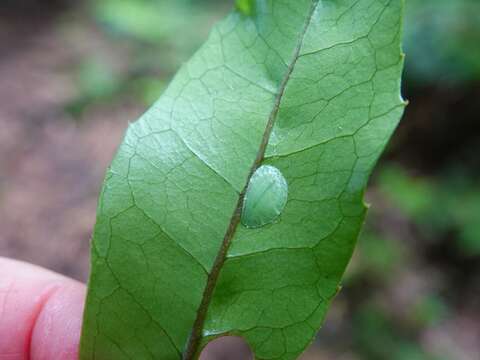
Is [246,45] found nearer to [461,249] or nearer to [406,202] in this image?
[406,202]

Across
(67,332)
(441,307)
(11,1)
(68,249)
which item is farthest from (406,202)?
(11,1)

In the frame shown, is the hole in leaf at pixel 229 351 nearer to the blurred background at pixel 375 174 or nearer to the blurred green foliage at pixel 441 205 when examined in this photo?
the blurred background at pixel 375 174

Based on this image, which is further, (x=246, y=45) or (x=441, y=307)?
(x=441, y=307)

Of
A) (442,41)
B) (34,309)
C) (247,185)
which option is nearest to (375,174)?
(442,41)

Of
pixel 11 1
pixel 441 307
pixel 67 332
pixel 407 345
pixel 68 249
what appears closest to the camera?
pixel 67 332

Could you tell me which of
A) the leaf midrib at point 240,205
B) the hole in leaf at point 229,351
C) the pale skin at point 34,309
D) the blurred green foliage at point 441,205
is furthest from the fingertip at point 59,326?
the blurred green foliage at point 441,205

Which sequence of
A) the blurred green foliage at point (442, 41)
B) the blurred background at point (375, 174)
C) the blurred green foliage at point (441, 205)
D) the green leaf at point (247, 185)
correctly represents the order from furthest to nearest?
1. the blurred green foliage at point (442, 41)
2. the blurred green foliage at point (441, 205)
3. the blurred background at point (375, 174)
4. the green leaf at point (247, 185)

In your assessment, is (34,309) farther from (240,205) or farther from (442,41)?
(442,41)
